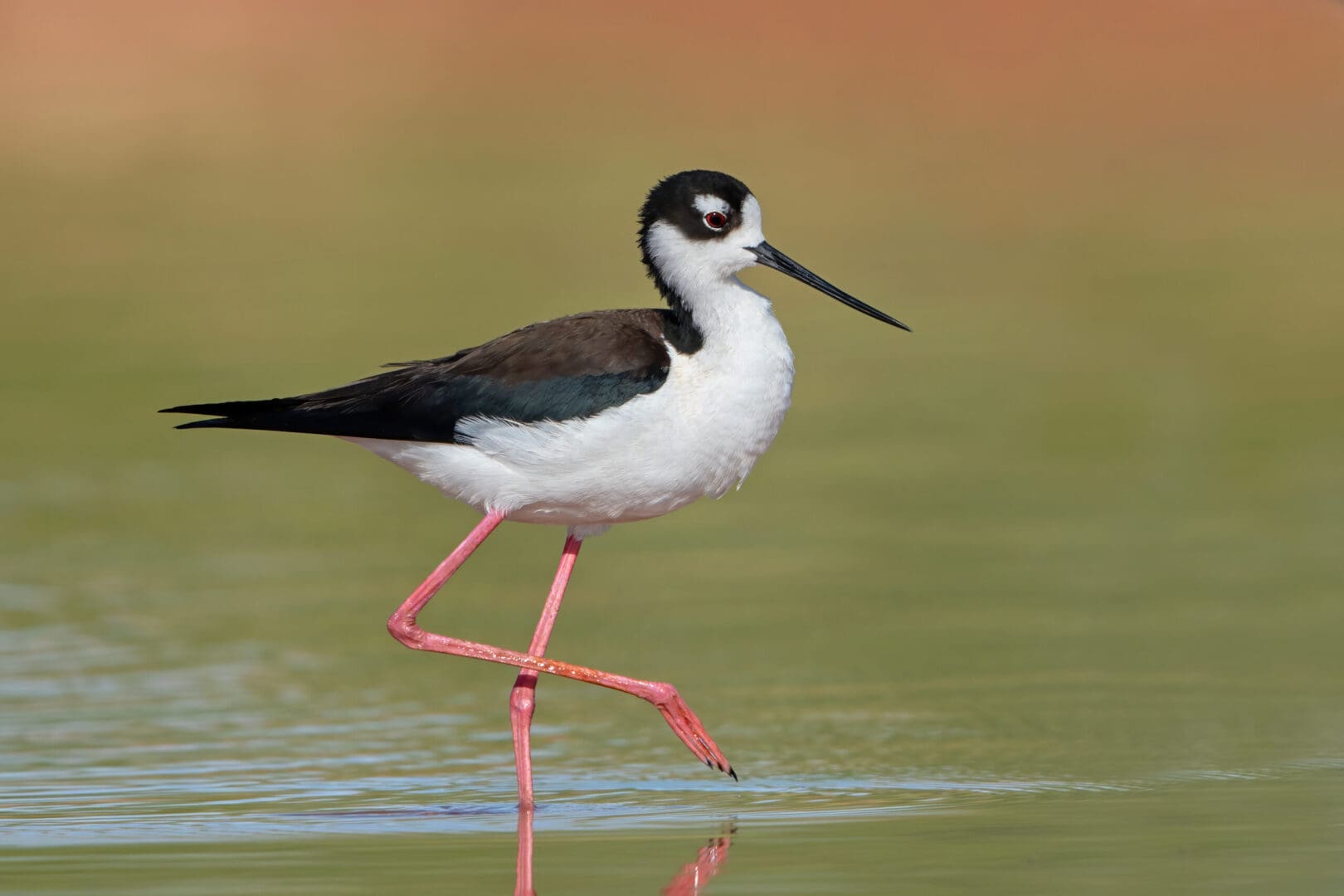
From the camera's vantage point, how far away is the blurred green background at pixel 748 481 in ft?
22.0

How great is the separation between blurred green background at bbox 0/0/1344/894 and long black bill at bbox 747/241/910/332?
1282 mm

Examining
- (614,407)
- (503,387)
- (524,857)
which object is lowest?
(524,857)

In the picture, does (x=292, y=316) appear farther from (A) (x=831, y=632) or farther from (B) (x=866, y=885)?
(B) (x=866, y=885)

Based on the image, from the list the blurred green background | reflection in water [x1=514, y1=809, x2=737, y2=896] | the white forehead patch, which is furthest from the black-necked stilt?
the blurred green background

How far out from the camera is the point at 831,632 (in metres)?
9.40

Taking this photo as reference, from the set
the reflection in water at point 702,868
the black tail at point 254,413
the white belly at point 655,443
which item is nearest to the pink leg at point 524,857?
the reflection in water at point 702,868

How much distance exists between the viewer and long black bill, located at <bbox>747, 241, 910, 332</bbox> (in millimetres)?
7445

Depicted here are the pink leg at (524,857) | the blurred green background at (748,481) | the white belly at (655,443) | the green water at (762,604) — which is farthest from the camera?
the white belly at (655,443)

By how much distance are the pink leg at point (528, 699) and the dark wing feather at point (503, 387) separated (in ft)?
2.18

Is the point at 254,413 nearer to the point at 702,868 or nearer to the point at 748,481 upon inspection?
the point at 702,868

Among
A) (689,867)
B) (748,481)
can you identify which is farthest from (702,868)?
(748,481)

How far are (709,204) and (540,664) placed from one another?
143 cm

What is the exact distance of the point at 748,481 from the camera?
13.0m

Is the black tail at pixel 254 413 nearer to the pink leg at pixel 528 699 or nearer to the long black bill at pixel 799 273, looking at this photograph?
the pink leg at pixel 528 699
